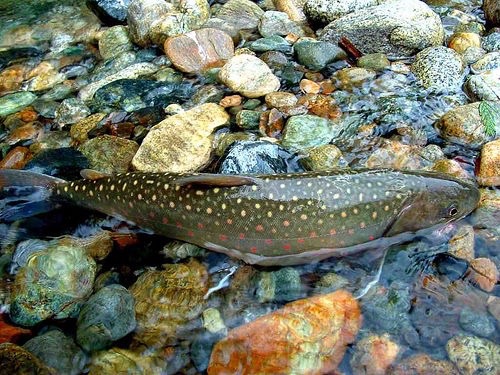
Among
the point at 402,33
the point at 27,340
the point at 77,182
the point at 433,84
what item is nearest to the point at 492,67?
the point at 433,84

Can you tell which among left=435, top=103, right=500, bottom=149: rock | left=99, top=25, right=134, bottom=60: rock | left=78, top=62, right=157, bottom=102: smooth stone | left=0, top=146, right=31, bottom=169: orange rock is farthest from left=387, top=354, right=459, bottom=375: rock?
left=99, top=25, right=134, bottom=60: rock

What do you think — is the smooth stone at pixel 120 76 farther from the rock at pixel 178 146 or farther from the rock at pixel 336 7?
the rock at pixel 336 7

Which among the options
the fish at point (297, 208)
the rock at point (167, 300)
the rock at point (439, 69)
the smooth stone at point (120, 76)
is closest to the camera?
the rock at point (167, 300)

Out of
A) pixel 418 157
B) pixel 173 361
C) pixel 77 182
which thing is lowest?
pixel 173 361

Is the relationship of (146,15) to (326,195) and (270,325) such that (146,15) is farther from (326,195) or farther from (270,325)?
(270,325)

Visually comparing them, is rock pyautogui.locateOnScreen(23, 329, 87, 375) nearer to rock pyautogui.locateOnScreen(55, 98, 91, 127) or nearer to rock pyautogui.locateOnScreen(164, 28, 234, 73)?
rock pyautogui.locateOnScreen(55, 98, 91, 127)

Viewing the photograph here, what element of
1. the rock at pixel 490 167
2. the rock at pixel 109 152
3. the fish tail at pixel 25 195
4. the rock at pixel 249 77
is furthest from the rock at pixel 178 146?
the rock at pixel 490 167

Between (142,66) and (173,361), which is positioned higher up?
(142,66)
